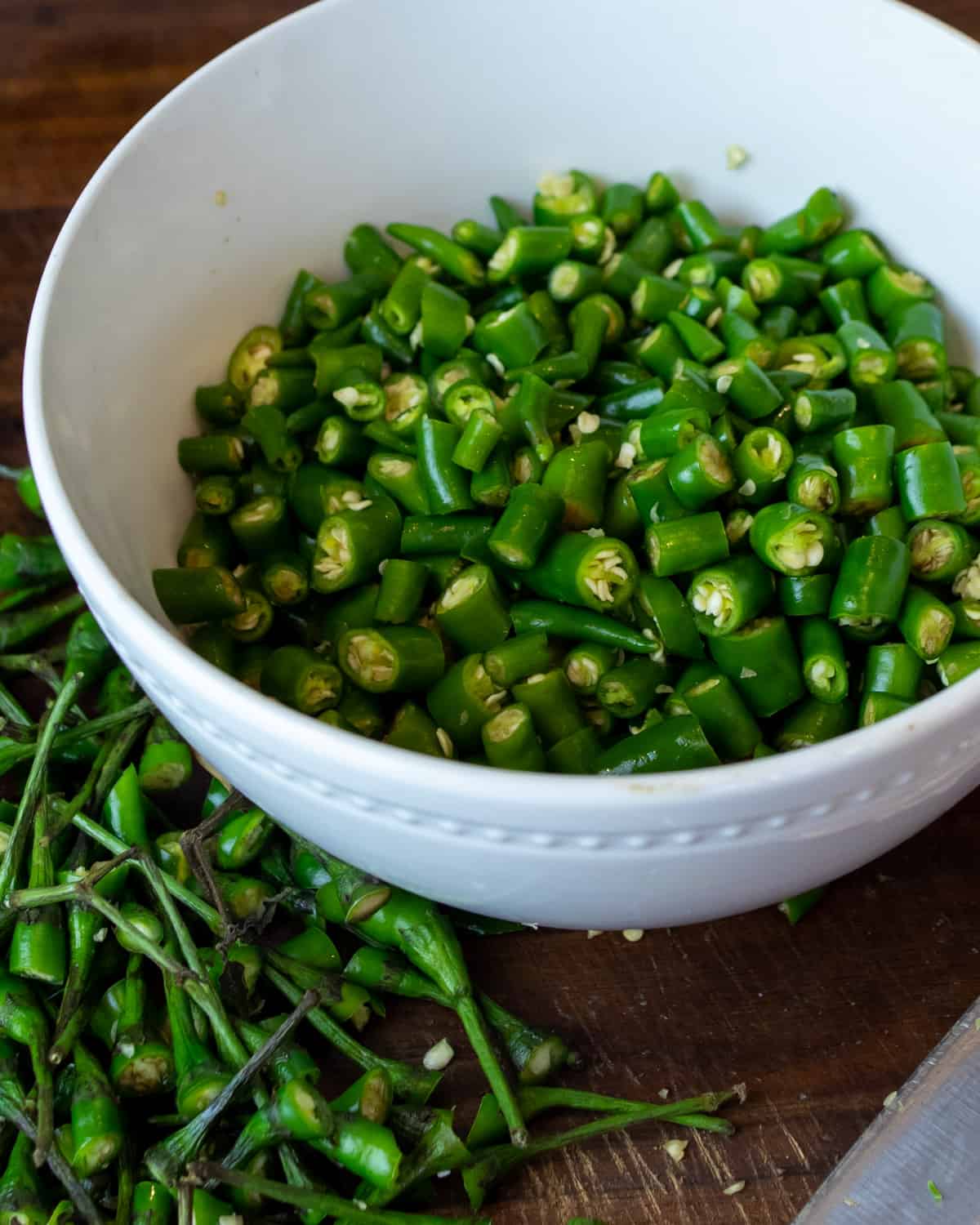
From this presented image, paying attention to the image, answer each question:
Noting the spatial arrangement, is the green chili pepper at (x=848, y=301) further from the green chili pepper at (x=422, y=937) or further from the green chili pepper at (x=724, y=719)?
the green chili pepper at (x=422, y=937)

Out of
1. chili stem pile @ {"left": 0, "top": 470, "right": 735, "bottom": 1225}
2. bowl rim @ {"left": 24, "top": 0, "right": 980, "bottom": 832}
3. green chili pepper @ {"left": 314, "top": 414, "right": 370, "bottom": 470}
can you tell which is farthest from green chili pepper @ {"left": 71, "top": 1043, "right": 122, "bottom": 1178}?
green chili pepper @ {"left": 314, "top": 414, "right": 370, "bottom": 470}

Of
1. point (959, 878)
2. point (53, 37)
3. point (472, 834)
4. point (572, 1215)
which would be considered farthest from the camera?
point (53, 37)

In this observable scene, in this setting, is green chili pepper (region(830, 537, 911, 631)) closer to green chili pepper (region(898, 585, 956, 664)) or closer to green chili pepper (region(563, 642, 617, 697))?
green chili pepper (region(898, 585, 956, 664))

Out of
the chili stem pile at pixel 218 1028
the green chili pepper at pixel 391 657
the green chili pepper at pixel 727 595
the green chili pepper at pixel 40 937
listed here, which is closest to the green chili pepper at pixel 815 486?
the green chili pepper at pixel 727 595

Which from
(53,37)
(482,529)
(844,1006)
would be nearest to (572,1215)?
(844,1006)

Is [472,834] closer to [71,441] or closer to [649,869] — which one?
[649,869]

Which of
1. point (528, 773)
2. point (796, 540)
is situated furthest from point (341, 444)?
point (528, 773)

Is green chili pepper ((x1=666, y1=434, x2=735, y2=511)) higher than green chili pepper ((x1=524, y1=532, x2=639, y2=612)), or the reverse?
green chili pepper ((x1=666, y1=434, x2=735, y2=511))
